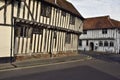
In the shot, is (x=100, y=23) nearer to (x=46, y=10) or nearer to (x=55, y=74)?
(x=46, y=10)

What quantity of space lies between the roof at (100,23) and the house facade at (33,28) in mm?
19775

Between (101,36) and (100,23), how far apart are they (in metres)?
3.46

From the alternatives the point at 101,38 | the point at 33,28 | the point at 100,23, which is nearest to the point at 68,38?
the point at 33,28

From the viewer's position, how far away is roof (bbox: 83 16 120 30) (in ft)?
146

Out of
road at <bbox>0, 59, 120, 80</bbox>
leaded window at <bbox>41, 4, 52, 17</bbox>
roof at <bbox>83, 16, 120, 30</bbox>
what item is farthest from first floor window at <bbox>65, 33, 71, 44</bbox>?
roof at <bbox>83, 16, 120, 30</bbox>

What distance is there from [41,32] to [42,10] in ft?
6.98

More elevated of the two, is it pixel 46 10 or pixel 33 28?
pixel 46 10

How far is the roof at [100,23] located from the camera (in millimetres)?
44625

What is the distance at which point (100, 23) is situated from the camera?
4678cm

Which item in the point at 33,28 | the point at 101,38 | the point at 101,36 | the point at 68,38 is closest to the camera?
the point at 33,28

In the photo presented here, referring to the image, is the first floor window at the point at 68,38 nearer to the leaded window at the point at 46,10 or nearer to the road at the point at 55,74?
the leaded window at the point at 46,10

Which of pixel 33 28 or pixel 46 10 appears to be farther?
pixel 46 10

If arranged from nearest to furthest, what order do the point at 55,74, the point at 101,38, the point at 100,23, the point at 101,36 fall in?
1. the point at 55,74
2. the point at 101,38
3. the point at 101,36
4. the point at 100,23

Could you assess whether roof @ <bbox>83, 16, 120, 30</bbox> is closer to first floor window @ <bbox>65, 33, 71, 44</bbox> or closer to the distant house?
the distant house
